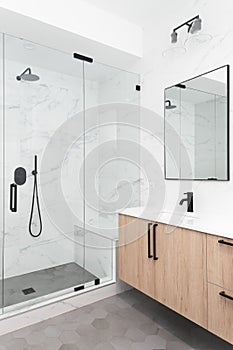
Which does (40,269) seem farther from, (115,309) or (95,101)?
(95,101)

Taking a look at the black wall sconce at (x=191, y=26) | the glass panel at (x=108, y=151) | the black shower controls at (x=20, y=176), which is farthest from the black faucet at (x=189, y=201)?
the black shower controls at (x=20, y=176)

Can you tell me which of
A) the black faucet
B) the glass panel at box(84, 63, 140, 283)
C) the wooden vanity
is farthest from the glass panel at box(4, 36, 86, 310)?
the black faucet

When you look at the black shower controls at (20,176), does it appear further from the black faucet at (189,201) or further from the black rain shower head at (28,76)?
the black faucet at (189,201)

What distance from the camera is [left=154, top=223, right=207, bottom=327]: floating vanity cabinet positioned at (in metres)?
1.76

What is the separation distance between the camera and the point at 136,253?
2348 mm

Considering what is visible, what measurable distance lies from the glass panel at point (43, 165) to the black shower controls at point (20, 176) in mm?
13

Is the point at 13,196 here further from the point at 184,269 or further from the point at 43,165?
the point at 184,269

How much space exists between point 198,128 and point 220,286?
1.30 meters

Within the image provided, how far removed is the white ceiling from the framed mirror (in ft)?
2.23

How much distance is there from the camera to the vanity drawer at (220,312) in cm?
160

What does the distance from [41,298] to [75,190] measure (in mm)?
1180

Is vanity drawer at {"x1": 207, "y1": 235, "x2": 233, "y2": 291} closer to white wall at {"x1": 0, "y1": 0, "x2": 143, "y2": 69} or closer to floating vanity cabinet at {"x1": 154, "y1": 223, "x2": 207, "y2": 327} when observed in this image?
floating vanity cabinet at {"x1": 154, "y1": 223, "x2": 207, "y2": 327}

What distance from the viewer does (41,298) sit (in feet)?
7.59

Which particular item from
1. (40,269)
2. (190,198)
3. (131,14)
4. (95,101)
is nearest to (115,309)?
(40,269)
